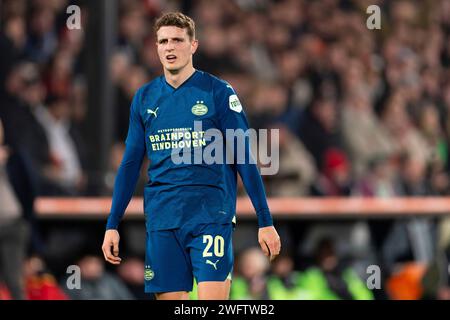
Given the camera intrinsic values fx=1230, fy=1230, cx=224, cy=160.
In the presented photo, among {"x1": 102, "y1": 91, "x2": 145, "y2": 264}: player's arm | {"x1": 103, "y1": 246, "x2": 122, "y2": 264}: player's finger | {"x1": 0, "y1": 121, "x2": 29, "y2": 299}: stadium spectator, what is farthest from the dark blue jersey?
{"x1": 0, "y1": 121, "x2": 29, "y2": 299}: stadium spectator

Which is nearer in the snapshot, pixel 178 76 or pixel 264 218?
pixel 264 218

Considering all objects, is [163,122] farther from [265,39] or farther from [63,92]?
[265,39]

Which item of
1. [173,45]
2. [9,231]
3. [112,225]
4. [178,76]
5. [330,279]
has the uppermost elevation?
[173,45]

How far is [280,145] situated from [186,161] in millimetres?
5850

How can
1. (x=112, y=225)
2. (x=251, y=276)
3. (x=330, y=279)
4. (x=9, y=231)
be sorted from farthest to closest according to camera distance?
(x=330, y=279) < (x=251, y=276) < (x=9, y=231) < (x=112, y=225)

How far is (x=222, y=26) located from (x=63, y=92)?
2424 mm

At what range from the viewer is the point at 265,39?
1331 cm

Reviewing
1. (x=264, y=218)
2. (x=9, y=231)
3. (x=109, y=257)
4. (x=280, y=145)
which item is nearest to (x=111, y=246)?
(x=109, y=257)

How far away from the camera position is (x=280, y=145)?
428 inches

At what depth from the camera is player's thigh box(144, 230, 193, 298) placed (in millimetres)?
5055

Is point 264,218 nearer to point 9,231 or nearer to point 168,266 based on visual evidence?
point 168,266

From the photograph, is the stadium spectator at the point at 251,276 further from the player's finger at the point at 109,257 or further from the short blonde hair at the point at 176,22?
the short blonde hair at the point at 176,22

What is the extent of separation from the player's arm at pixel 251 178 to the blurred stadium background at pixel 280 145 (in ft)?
11.3

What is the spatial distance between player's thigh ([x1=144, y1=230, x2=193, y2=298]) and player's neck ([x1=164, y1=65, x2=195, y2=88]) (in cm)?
62
